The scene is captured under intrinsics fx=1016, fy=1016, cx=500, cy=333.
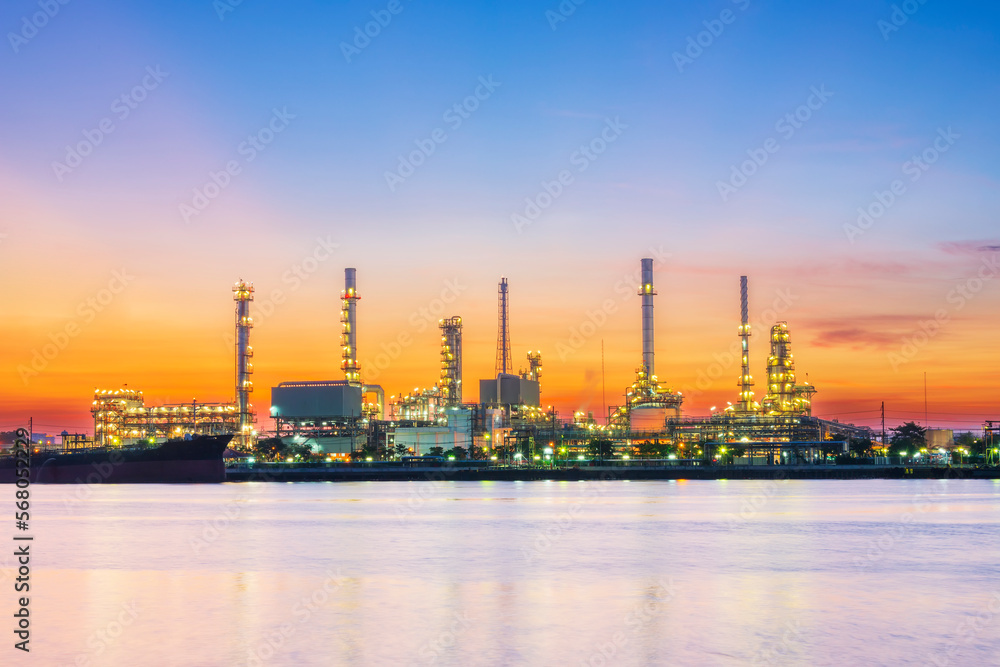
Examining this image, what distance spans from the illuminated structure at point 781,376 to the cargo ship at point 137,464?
56.9 meters

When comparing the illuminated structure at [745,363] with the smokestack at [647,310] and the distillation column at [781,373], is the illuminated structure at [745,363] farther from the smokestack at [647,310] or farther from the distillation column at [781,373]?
the smokestack at [647,310]

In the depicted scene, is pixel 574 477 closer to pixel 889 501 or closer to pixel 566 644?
pixel 889 501

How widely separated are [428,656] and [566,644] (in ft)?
6.34

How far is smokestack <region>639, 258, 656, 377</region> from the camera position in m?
109

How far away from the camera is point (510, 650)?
13.2m

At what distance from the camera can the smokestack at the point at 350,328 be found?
110 meters

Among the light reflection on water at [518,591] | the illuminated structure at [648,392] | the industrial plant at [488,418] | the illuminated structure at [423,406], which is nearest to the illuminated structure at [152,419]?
the industrial plant at [488,418]

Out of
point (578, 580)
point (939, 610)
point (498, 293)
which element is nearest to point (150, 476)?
point (498, 293)

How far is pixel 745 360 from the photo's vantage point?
11306 centimetres

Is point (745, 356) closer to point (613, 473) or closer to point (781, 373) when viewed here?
point (781, 373)

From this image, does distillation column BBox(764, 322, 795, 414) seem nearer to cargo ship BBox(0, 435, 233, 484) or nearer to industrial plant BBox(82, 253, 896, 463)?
industrial plant BBox(82, 253, 896, 463)

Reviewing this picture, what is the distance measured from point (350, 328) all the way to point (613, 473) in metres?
34.2

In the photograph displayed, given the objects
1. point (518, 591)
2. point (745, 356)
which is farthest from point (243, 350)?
point (518, 591)

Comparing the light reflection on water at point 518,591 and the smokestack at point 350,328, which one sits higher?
the smokestack at point 350,328
